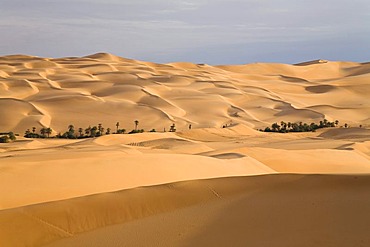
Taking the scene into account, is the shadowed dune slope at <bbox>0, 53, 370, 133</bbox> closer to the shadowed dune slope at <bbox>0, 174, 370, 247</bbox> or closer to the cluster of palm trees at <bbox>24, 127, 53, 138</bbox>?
the cluster of palm trees at <bbox>24, 127, 53, 138</bbox>

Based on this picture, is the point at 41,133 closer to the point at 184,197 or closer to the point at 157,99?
the point at 157,99

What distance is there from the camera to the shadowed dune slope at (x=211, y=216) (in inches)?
258

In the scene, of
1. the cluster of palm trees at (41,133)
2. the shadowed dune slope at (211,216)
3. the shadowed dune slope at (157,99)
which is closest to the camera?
the shadowed dune slope at (211,216)

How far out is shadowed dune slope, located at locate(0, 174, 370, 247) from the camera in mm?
6547

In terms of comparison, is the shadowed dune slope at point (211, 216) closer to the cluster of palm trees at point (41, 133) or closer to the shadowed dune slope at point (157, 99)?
the cluster of palm trees at point (41, 133)

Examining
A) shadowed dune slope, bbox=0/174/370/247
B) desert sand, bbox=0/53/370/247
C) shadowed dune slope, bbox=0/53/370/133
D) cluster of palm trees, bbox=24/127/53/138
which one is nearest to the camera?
shadowed dune slope, bbox=0/174/370/247

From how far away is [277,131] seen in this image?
39.2 metres

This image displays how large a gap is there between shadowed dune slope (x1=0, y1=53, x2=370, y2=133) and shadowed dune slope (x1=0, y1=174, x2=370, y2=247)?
33900 mm

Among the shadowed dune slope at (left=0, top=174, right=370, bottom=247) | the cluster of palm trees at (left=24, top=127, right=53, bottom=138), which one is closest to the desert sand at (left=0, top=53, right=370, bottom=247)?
the shadowed dune slope at (left=0, top=174, right=370, bottom=247)

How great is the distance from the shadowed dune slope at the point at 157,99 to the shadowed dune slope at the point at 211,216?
33.9 m

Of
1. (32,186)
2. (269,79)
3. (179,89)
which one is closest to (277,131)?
(179,89)

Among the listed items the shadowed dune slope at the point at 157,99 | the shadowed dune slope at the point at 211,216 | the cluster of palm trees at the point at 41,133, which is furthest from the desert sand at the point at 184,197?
the shadowed dune slope at the point at 157,99

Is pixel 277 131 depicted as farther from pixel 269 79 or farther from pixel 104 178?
pixel 269 79

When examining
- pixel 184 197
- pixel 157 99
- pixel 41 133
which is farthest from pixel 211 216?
pixel 157 99
